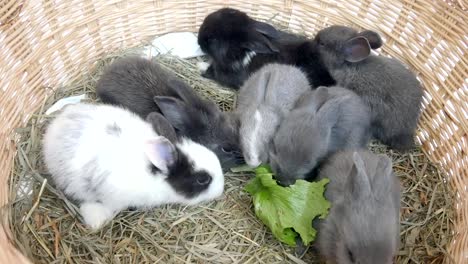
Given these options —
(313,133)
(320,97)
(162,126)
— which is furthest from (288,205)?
(162,126)

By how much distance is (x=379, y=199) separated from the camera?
7.79 ft

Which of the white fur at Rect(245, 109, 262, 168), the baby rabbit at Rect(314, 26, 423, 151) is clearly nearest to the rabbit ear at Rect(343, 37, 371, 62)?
the baby rabbit at Rect(314, 26, 423, 151)

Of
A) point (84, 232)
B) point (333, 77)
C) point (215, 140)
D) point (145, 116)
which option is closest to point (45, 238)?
point (84, 232)

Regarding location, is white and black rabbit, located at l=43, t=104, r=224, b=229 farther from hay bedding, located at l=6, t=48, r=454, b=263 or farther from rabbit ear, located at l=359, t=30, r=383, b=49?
rabbit ear, located at l=359, t=30, r=383, b=49

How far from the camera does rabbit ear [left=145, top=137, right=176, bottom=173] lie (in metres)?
2.77

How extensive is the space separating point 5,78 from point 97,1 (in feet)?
3.06

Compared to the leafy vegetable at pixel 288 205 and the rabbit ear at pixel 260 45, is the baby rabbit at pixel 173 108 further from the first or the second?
the rabbit ear at pixel 260 45

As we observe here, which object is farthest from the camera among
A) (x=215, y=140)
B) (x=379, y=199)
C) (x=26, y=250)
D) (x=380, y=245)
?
(x=215, y=140)

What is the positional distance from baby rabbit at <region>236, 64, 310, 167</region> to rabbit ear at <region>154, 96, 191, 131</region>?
0.36 m

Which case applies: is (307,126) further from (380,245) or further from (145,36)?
(145,36)

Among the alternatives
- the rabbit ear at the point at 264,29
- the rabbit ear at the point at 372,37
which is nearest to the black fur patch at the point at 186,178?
the rabbit ear at the point at 264,29

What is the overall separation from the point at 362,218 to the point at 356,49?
147 cm

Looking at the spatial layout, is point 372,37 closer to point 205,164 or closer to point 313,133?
point 313,133

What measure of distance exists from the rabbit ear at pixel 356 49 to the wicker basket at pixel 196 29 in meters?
0.48
